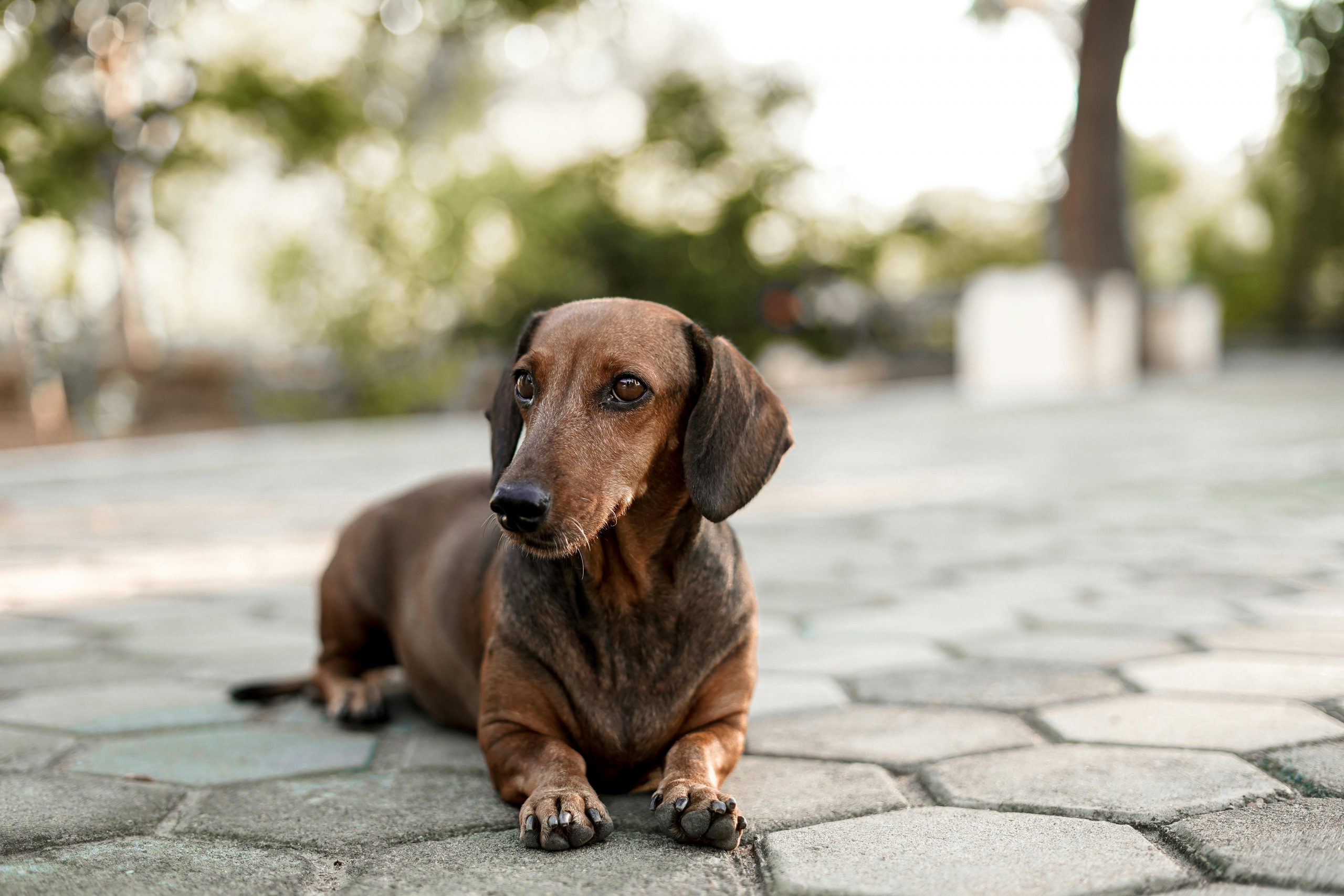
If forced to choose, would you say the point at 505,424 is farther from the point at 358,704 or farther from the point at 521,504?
the point at 358,704

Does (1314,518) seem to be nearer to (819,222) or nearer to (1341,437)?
(1341,437)

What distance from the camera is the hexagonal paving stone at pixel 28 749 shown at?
258 centimetres

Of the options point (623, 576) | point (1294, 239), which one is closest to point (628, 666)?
point (623, 576)

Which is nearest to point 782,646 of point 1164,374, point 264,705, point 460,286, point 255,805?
point 264,705

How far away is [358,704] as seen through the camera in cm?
296

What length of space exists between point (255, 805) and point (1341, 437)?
8.90 m

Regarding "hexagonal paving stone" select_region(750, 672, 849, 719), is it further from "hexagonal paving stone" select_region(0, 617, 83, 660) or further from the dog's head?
"hexagonal paving stone" select_region(0, 617, 83, 660)

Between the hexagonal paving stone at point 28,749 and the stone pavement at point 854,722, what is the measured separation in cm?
1

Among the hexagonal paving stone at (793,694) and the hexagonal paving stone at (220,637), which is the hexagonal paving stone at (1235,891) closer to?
the hexagonal paving stone at (793,694)

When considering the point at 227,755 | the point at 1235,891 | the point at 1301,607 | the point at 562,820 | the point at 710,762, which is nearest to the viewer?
the point at 1235,891

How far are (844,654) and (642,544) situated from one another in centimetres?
145

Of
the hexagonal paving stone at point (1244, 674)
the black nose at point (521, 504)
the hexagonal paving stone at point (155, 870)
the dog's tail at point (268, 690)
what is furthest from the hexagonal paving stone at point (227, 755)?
the hexagonal paving stone at point (1244, 674)

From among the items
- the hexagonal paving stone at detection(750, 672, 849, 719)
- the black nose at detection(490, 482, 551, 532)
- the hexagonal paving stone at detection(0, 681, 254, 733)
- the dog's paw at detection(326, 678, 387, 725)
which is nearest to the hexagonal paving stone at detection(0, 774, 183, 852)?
the hexagonal paving stone at detection(0, 681, 254, 733)

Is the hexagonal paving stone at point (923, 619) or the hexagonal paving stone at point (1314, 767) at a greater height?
the hexagonal paving stone at point (1314, 767)
